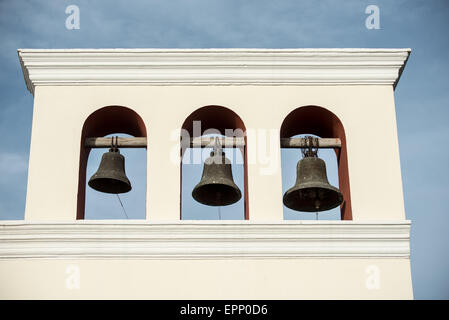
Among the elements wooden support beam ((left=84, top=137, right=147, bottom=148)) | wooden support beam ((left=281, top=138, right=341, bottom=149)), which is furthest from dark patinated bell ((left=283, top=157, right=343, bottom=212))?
wooden support beam ((left=84, top=137, right=147, bottom=148))

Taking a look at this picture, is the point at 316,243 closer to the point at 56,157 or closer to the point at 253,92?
the point at 253,92

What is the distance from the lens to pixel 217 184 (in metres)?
13.9

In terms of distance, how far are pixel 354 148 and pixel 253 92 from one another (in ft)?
4.94

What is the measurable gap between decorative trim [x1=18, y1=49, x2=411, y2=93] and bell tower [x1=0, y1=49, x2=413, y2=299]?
2 cm

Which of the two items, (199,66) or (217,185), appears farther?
(199,66)

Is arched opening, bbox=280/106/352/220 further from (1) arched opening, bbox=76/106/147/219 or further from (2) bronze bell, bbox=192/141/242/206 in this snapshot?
(1) arched opening, bbox=76/106/147/219

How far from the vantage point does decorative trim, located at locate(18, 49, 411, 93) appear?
1466cm

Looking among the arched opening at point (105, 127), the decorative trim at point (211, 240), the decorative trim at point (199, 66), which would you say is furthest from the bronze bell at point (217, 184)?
the decorative trim at point (199, 66)

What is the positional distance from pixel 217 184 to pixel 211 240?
788 millimetres

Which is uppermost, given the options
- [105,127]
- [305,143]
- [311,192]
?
[105,127]

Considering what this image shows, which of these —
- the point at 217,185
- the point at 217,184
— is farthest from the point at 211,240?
the point at 217,185

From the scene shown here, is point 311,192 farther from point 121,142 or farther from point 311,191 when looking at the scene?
point 121,142

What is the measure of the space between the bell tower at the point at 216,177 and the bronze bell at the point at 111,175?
3 centimetres

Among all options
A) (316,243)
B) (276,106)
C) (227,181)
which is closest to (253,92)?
(276,106)
